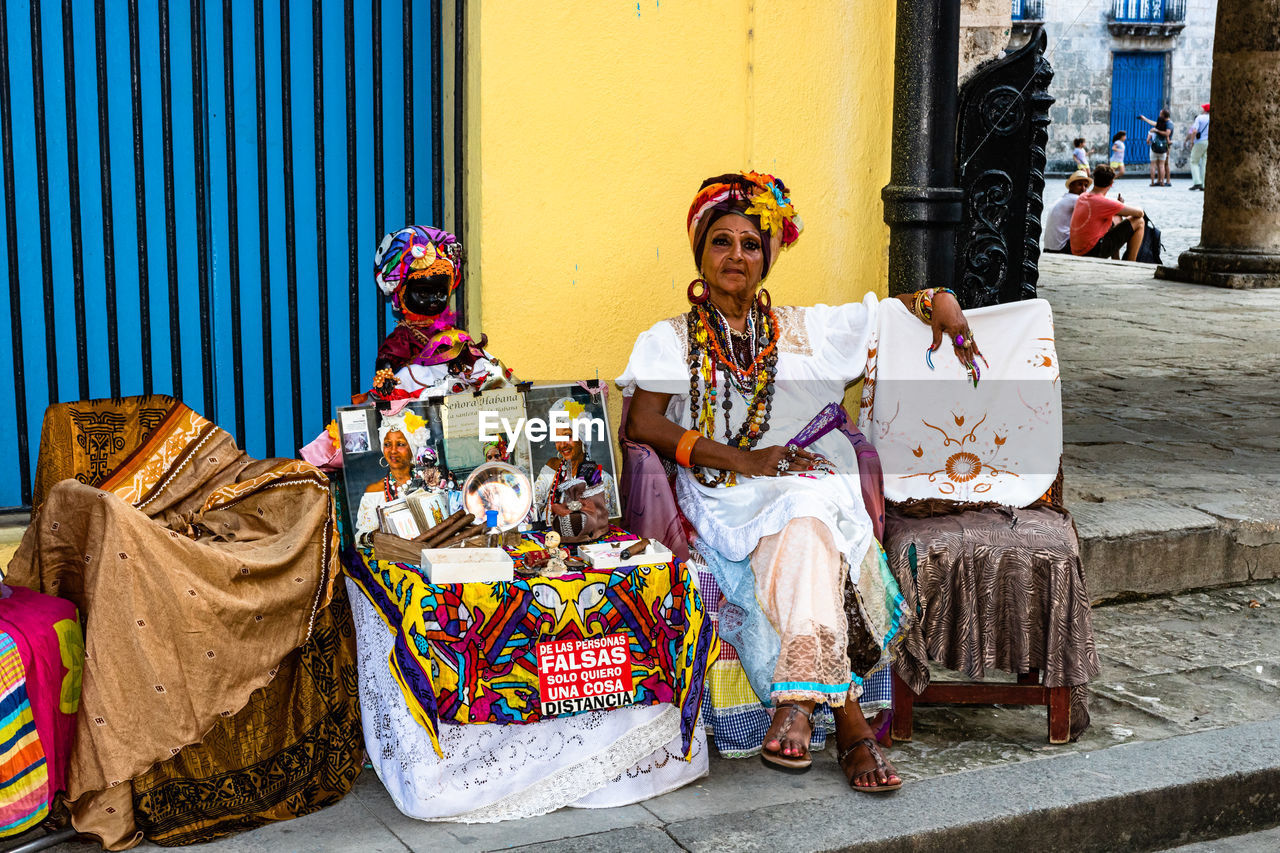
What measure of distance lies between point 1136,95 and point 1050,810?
3099 cm

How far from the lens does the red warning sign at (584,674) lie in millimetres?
3434

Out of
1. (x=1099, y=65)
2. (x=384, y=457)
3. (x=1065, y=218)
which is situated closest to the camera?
(x=384, y=457)

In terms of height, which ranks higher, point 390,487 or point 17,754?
point 390,487

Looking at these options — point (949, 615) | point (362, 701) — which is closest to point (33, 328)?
point (362, 701)

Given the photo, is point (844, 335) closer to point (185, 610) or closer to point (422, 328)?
point (422, 328)

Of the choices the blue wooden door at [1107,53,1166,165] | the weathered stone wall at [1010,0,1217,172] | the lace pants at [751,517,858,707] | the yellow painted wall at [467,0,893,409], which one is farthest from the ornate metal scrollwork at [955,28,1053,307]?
the blue wooden door at [1107,53,1166,165]

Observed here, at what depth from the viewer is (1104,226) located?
14594 millimetres

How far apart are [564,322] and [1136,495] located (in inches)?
102

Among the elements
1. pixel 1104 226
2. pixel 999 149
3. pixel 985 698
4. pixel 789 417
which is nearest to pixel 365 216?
pixel 789 417

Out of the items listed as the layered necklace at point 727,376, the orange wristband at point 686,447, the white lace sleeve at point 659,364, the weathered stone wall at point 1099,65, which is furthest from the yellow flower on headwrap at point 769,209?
the weathered stone wall at point 1099,65

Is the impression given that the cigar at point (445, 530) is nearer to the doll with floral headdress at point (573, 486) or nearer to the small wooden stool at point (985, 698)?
the doll with floral headdress at point (573, 486)

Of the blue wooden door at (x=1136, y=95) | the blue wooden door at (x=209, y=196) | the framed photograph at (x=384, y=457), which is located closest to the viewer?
the framed photograph at (x=384, y=457)

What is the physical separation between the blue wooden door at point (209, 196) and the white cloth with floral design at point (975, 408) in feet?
5.48

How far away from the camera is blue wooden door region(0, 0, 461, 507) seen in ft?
13.5
